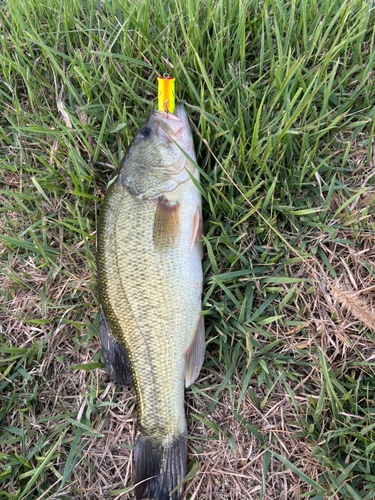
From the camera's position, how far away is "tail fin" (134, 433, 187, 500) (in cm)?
191

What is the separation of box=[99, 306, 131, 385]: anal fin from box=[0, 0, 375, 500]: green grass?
163mm

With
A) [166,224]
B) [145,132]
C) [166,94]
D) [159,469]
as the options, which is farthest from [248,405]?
[166,94]

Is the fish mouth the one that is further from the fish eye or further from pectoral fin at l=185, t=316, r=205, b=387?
pectoral fin at l=185, t=316, r=205, b=387

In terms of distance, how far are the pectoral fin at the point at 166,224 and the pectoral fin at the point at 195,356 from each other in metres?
0.54

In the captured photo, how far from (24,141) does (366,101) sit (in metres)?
2.50

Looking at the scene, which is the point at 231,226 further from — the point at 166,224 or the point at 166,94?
the point at 166,94

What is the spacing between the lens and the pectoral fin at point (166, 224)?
1979 mm

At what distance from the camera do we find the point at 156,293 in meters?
1.94

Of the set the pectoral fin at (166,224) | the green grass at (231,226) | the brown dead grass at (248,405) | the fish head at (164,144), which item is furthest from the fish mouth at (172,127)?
the brown dead grass at (248,405)

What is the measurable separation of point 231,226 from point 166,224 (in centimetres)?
45

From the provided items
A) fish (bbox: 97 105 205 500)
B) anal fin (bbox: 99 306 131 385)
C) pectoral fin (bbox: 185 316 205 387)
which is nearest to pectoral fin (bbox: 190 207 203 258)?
fish (bbox: 97 105 205 500)

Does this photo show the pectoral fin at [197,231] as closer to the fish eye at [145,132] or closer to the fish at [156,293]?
the fish at [156,293]

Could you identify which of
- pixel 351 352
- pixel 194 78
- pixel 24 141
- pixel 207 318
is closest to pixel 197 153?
pixel 194 78

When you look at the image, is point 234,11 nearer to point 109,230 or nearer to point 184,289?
point 109,230
